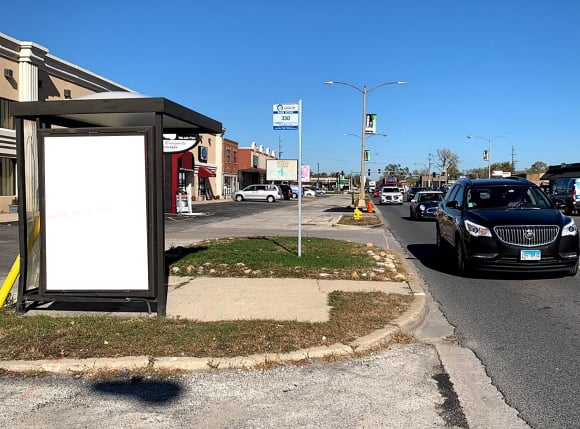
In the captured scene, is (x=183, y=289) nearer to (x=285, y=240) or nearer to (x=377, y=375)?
(x=377, y=375)

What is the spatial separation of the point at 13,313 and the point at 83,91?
26.8m

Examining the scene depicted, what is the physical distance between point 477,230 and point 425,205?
15.9m

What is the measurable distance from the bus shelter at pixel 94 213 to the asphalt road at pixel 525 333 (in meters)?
3.71

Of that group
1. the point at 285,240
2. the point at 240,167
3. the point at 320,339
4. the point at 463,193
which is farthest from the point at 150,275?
the point at 240,167

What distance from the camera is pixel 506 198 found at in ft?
32.3

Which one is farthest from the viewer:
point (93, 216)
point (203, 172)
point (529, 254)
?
point (203, 172)

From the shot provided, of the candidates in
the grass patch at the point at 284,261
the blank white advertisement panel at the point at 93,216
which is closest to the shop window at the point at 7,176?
the grass patch at the point at 284,261

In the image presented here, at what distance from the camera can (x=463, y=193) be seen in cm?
1029

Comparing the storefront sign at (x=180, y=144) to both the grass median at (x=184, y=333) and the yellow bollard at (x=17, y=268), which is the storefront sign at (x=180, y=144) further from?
the grass median at (x=184, y=333)

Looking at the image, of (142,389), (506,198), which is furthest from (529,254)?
(142,389)

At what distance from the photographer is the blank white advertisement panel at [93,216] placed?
5.95 meters

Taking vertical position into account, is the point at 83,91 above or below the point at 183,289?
above

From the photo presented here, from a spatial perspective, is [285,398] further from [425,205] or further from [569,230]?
[425,205]

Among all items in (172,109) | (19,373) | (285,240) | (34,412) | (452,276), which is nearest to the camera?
(34,412)
